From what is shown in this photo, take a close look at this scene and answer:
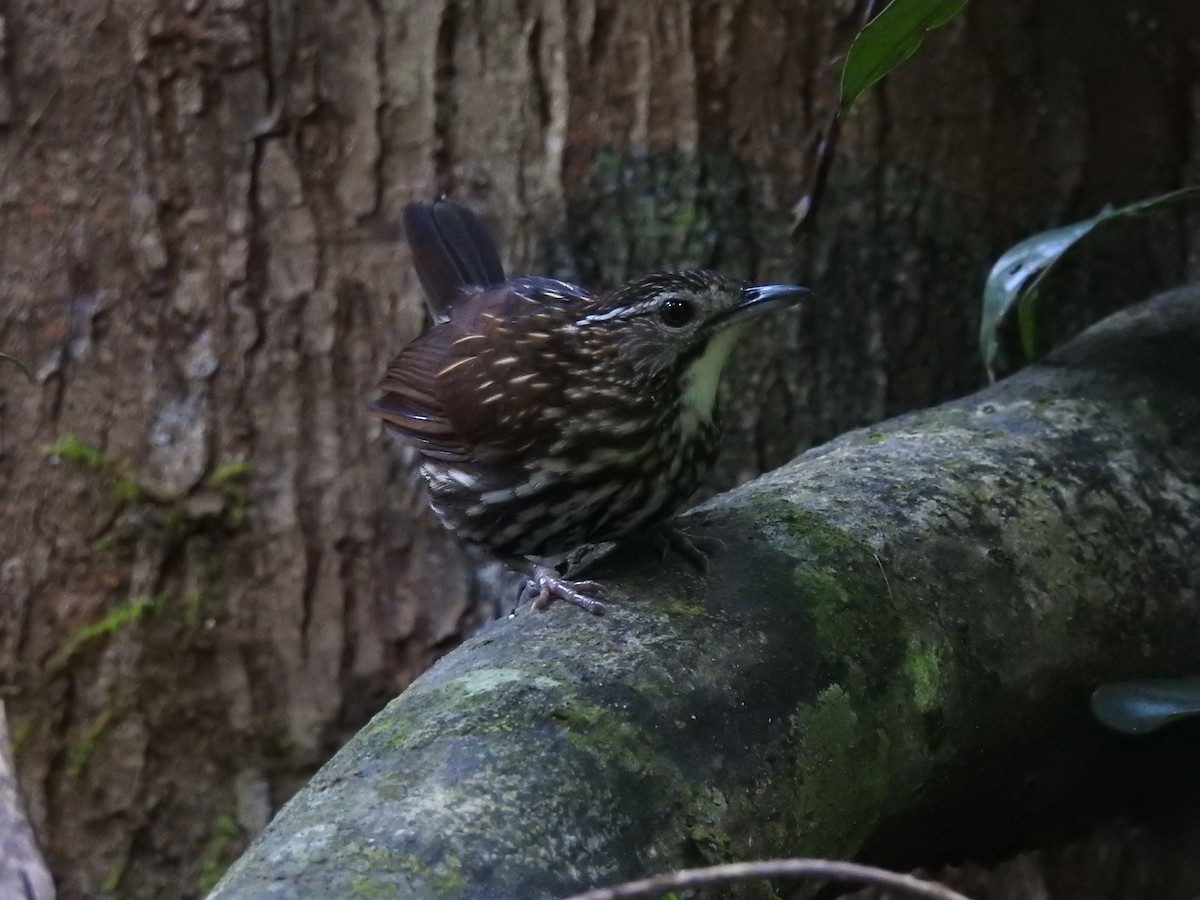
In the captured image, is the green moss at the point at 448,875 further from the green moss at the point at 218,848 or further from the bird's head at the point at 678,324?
the green moss at the point at 218,848

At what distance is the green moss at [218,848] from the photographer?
3.08 m

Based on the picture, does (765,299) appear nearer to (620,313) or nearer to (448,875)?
(620,313)

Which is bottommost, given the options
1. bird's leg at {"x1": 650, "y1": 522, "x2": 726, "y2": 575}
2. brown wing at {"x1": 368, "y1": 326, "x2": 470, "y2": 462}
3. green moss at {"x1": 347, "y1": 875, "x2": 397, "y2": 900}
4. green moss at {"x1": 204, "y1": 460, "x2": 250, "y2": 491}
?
green moss at {"x1": 347, "y1": 875, "x2": 397, "y2": 900}

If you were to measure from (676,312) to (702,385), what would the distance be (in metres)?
0.14

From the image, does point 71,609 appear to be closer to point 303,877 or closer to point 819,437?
point 819,437

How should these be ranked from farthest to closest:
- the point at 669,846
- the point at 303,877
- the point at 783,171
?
the point at 783,171
the point at 669,846
the point at 303,877

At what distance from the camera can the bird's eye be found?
2.33 m

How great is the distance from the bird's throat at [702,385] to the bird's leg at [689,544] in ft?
0.81

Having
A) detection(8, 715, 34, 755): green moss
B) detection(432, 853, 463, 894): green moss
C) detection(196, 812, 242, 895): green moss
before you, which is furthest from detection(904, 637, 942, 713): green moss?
detection(8, 715, 34, 755): green moss

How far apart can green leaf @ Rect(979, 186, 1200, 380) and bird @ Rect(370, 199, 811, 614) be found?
0.62 m

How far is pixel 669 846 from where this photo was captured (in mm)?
1467

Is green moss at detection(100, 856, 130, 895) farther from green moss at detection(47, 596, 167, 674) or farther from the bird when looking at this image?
the bird

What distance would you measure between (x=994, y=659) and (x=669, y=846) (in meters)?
0.77

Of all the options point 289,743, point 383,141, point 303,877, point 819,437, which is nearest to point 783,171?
point 819,437
